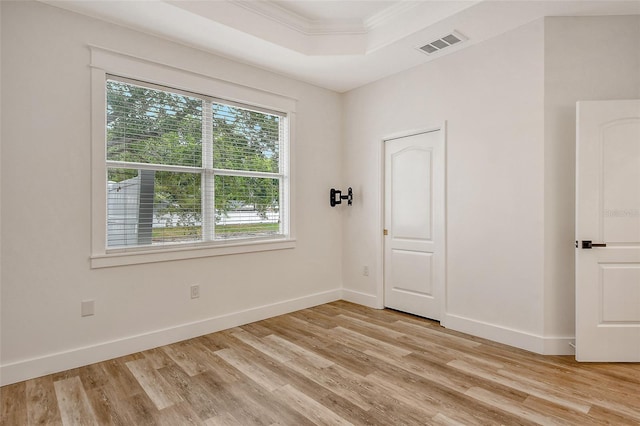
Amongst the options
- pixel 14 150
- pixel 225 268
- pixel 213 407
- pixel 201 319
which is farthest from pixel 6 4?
pixel 213 407

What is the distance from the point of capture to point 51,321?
2.67 m

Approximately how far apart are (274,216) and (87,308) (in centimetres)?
205

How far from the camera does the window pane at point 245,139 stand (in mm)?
3684

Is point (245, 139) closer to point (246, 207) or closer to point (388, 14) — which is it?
point (246, 207)

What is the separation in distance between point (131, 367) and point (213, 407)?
98 centimetres

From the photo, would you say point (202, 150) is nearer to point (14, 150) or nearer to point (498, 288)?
point (14, 150)

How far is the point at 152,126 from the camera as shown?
322cm

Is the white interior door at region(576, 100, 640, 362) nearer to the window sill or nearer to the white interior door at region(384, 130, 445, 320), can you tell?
the white interior door at region(384, 130, 445, 320)

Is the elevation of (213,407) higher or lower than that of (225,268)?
lower

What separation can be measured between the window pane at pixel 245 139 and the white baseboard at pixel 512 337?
8.52 ft

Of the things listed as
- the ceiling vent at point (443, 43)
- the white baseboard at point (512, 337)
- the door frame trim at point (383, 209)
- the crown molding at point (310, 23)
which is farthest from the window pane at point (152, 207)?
the white baseboard at point (512, 337)

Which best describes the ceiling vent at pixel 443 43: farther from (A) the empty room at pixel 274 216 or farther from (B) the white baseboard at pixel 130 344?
(B) the white baseboard at pixel 130 344

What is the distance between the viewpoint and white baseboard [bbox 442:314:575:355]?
293 cm

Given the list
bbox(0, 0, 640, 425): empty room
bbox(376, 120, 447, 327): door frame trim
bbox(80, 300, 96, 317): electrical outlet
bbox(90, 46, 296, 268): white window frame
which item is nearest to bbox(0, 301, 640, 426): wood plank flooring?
bbox(0, 0, 640, 425): empty room
